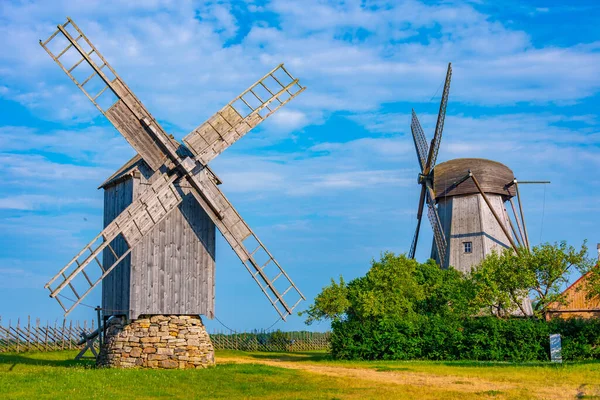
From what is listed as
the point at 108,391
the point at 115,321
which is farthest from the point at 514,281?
the point at 108,391

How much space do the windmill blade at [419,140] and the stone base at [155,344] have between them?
2493 cm

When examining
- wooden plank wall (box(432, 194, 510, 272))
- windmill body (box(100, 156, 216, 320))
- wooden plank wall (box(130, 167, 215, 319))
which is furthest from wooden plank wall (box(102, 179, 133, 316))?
wooden plank wall (box(432, 194, 510, 272))

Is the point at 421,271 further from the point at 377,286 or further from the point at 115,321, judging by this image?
the point at 115,321

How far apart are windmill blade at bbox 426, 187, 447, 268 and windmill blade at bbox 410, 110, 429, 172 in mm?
3211

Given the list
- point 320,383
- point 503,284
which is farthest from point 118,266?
point 503,284

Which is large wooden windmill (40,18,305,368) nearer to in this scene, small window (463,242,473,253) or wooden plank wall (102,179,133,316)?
wooden plank wall (102,179,133,316)

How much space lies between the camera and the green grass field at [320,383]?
827 inches

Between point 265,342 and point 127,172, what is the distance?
88.2 ft

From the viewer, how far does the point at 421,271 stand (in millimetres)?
41875

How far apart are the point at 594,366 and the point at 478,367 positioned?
428 centimetres

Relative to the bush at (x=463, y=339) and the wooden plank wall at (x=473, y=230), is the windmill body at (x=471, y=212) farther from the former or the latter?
the bush at (x=463, y=339)

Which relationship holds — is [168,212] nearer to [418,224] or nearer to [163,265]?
[163,265]

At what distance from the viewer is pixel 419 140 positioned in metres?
51.3

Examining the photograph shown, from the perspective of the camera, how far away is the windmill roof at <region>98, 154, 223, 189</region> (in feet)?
94.4
